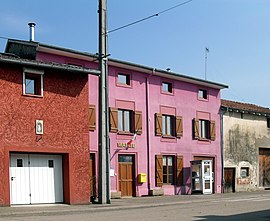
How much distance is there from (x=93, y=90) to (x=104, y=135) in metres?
5.52

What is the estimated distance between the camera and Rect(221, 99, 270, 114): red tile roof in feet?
129

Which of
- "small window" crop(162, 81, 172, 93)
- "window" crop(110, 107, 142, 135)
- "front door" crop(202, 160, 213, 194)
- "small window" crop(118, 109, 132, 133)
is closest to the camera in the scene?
"window" crop(110, 107, 142, 135)

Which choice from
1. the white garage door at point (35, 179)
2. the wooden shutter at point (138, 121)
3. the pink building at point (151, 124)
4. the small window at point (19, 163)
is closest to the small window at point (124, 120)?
the pink building at point (151, 124)

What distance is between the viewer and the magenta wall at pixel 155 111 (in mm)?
29469

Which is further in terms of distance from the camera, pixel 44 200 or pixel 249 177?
pixel 249 177

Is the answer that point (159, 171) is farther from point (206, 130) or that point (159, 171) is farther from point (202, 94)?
point (202, 94)

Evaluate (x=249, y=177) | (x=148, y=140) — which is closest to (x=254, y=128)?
(x=249, y=177)

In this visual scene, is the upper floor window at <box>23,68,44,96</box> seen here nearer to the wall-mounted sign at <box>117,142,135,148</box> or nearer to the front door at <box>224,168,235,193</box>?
the wall-mounted sign at <box>117,142,135,148</box>

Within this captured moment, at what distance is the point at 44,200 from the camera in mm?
22766

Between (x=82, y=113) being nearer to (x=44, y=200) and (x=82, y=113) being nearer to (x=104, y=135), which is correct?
(x=104, y=135)

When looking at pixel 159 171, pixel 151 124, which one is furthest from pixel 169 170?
pixel 151 124

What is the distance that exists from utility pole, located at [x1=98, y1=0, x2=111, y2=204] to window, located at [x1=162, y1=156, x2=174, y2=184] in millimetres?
9537

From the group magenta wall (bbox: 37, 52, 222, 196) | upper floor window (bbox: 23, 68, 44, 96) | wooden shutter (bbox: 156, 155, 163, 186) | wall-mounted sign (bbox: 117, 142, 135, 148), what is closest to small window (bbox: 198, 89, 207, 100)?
magenta wall (bbox: 37, 52, 222, 196)

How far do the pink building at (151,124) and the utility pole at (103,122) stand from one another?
3.01 m
